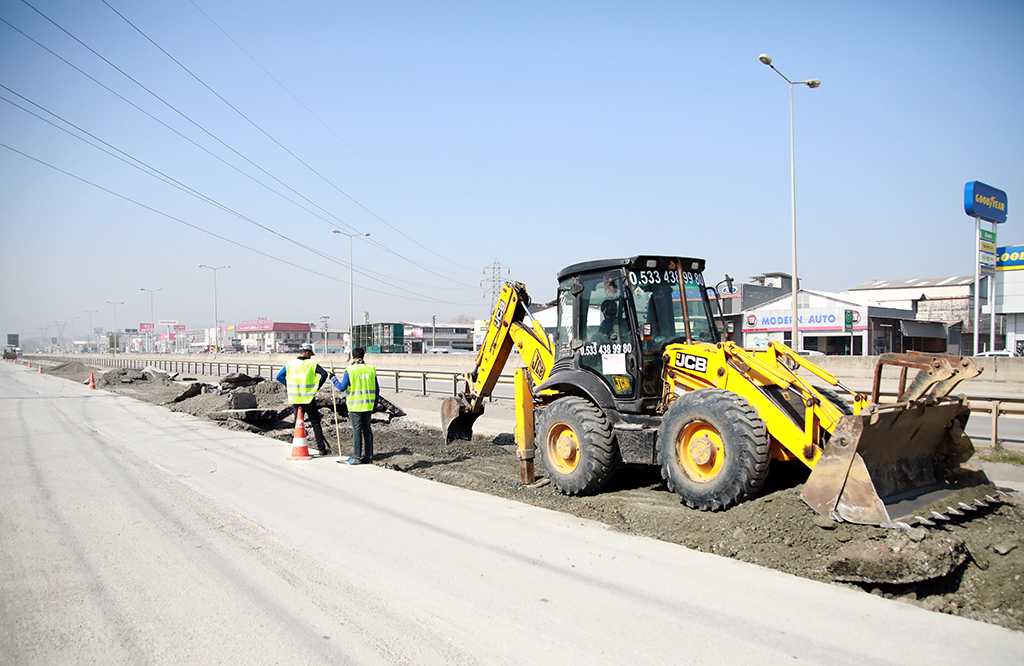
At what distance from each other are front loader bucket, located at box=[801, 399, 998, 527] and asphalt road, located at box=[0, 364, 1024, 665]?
2.93 feet

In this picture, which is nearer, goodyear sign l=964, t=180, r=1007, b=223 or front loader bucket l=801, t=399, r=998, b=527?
front loader bucket l=801, t=399, r=998, b=527

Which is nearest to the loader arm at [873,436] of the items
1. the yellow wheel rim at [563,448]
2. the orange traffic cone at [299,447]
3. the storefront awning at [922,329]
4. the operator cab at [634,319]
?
the operator cab at [634,319]

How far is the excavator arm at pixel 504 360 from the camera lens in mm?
9031

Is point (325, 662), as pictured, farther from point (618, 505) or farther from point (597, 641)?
point (618, 505)

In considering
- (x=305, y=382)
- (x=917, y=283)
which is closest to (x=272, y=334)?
(x=917, y=283)

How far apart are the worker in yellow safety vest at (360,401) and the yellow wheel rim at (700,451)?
5.02 m

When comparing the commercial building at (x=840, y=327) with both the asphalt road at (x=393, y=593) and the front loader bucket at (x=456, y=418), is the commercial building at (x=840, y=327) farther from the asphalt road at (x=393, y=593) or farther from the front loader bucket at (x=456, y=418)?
the asphalt road at (x=393, y=593)

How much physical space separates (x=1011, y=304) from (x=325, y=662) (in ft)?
154

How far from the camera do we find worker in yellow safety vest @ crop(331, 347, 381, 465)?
9992 mm

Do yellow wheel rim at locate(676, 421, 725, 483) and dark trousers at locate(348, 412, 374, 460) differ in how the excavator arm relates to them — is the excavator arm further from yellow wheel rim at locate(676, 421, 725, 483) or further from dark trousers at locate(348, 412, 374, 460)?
yellow wheel rim at locate(676, 421, 725, 483)

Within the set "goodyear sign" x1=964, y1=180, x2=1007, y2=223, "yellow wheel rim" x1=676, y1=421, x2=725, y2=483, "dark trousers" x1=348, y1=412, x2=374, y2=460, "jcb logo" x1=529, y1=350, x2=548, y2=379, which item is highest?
"goodyear sign" x1=964, y1=180, x2=1007, y2=223

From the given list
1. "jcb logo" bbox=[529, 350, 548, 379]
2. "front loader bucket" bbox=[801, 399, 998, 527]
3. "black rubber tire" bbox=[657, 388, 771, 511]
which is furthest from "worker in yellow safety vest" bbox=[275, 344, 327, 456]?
"front loader bucket" bbox=[801, 399, 998, 527]

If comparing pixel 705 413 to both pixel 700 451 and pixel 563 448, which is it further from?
pixel 563 448

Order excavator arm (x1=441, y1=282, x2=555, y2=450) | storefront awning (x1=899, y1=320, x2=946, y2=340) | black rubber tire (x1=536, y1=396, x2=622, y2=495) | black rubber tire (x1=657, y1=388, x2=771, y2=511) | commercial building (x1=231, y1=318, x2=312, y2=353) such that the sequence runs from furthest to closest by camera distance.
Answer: commercial building (x1=231, y1=318, x2=312, y2=353), storefront awning (x1=899, y1=320, x2=946, y2=340), excavator arm (x1=441, y1=282, x2=555, y2=450), black rubber tire (x1=536, y1=396, x2=622, y2=495), black rubber tire (x1=657, y1=388, x2=771, y2=511)
